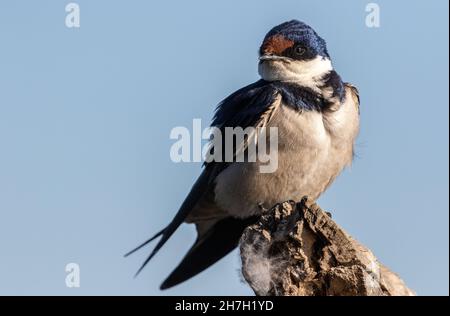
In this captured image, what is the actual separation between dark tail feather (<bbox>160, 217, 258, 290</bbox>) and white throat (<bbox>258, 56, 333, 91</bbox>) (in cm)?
87

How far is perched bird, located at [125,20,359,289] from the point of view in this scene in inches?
225

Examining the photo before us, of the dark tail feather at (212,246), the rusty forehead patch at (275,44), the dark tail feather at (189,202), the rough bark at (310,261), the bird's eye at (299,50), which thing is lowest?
the dark tail feather at (212,246)

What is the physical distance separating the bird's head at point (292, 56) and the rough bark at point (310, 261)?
2048 millimetres

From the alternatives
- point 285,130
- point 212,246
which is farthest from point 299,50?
point 212,246

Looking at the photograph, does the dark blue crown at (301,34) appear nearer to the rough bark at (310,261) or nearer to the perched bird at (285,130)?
the perched bird at (285,130)

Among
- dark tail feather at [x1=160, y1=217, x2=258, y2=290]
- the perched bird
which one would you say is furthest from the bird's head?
dark tail feather at [x1=160, y1=217, x2=258, y2=290]

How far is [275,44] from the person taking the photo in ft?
19.3

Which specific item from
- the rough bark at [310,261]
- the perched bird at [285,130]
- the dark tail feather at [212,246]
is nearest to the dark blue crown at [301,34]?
the perched bird at [285,130]

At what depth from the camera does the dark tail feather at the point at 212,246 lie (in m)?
6.25

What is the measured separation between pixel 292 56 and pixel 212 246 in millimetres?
1273

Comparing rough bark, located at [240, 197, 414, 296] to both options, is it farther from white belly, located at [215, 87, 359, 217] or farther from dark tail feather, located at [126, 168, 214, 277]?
dark tail feather, located at [126, 168, 214, 277]
